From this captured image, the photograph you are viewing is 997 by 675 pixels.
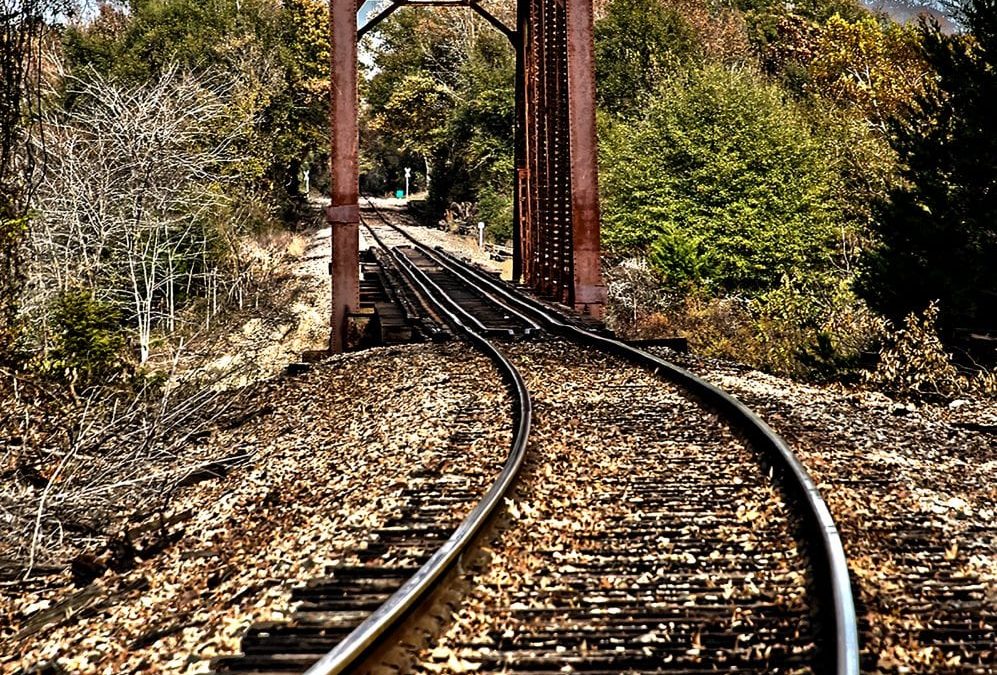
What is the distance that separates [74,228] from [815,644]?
21.0 metres

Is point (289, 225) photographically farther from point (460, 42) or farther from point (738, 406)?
point (738, 406)

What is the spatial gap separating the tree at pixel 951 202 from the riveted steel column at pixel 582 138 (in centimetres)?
413

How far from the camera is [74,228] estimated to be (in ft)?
71.5

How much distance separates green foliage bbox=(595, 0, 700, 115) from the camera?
43375mm

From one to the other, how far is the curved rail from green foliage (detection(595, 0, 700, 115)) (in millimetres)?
32898

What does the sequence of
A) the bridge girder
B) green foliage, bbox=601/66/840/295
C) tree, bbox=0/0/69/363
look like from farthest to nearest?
green foliage, bbox=601/66/840/295 → the bridge girder → tree, bbox=0/0/69/363

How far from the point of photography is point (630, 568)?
4664mm

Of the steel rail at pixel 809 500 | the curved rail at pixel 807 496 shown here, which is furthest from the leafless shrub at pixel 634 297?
the steel rail at pixel 809 500

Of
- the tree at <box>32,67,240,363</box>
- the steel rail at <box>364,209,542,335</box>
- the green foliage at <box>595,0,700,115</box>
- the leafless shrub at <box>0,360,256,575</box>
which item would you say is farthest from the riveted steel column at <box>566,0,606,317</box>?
the green foliage at <box>595,0,700,115</box>

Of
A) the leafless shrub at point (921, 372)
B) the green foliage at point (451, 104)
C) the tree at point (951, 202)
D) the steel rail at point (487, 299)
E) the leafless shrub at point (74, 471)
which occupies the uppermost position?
the green foliage at point (451, 104)

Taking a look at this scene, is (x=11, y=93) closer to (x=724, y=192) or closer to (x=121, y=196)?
(x=121, y=196)

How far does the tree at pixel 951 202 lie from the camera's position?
520 inches

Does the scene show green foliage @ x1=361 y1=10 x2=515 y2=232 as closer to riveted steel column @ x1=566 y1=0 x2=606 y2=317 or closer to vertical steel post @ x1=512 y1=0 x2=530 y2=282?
vertical steel post @ x1=512 y1=0 x2=530 y2=282

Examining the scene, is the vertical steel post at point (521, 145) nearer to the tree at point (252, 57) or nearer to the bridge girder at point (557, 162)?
the bridge girder at point (557, 162)
